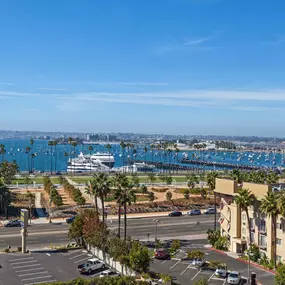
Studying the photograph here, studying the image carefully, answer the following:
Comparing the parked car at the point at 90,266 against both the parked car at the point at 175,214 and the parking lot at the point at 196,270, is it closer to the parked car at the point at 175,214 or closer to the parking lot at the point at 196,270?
the parking lot at the point at 196,270

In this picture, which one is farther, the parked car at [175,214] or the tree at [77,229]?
the parked car at [175,214]

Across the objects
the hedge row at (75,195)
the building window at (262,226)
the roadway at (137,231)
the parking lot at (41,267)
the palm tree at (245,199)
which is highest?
the palm tree at (245,199)

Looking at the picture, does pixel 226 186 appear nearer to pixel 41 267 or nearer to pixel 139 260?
pixel 139 260

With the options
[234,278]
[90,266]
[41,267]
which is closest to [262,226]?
[234,278]

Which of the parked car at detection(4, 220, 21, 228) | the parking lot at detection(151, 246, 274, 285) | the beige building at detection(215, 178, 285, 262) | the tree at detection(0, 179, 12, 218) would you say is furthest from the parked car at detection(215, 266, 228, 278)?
the tree at detection(0, 179, 12, 218)

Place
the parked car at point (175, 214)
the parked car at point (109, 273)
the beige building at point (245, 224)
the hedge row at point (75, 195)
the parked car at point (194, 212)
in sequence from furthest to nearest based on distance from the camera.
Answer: the hedge row at point (75, 195) < the parked car at point (194, 212) < the parked car at point (175, 214) < the beige building at point (245, 224) < the parked car at point (109, 273)

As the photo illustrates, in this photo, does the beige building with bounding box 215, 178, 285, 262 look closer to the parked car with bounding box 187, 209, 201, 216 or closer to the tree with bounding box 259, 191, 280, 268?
the tree with bounding box 259, 191, 280, 268

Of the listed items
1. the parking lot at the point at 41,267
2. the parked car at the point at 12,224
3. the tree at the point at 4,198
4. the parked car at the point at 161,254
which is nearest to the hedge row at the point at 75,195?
the tree at the point at 4,198
